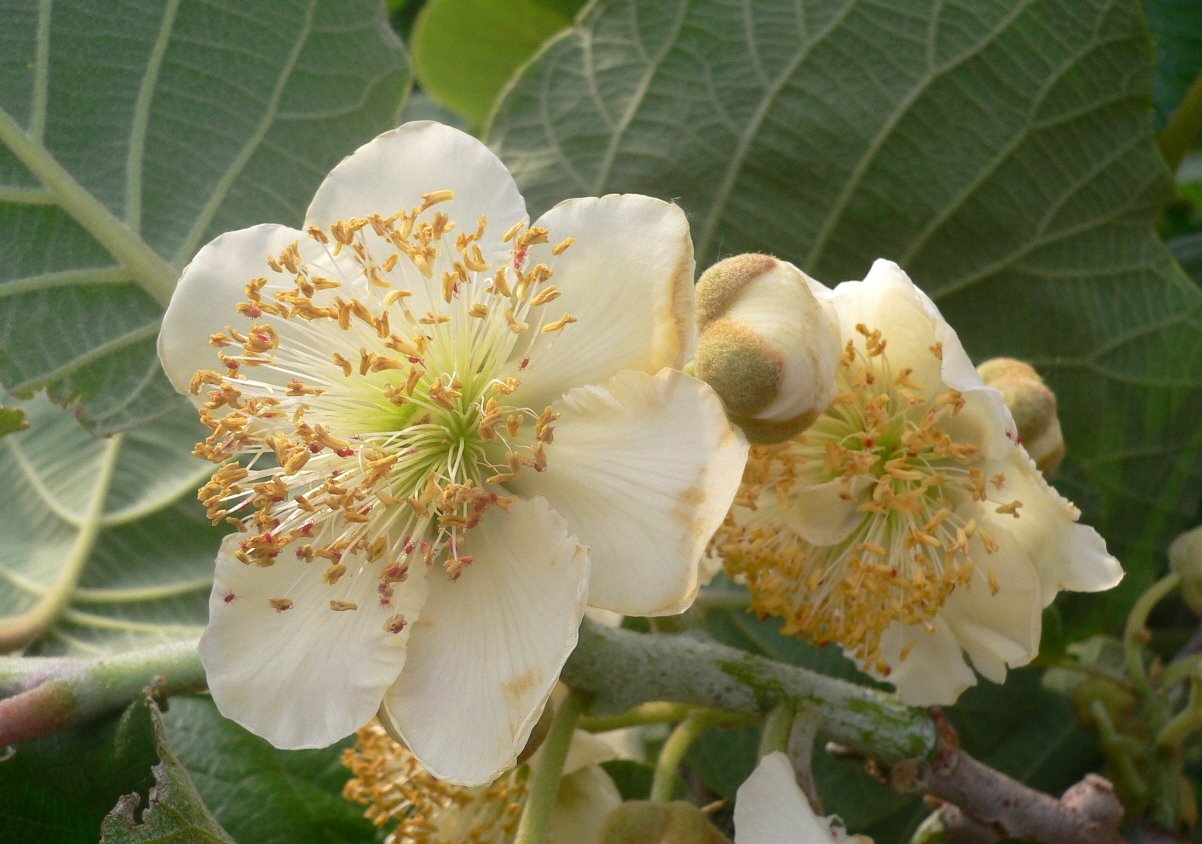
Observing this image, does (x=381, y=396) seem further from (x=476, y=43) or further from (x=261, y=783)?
(x=476, y=43)

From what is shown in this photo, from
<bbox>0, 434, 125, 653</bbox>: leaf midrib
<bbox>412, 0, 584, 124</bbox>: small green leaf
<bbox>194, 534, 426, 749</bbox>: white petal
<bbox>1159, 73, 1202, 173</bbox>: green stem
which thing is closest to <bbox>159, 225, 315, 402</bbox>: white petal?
<bbox>194, 534, 426, 749</bbox>: white petal

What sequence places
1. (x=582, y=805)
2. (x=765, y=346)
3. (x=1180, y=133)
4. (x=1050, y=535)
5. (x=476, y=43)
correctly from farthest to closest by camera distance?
(x=476, y=43) → (x=1180, y=133) → (x=582, y=805) → (x=1050, y=535) → (x=765, y=346)

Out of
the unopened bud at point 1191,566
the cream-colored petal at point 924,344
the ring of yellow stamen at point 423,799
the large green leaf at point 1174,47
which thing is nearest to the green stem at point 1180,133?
the large green leaf at point 1174,47

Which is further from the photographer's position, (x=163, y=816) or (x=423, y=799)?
(x=423, y=799)

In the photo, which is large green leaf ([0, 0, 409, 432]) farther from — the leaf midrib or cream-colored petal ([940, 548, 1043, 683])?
cream-colored petal ([940, 548, 1043, 683])

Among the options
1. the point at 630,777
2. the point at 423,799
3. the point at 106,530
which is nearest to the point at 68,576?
the point at 106,530

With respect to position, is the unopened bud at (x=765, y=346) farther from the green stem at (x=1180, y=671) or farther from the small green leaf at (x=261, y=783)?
the small green leaf at (x=261, y=783)
